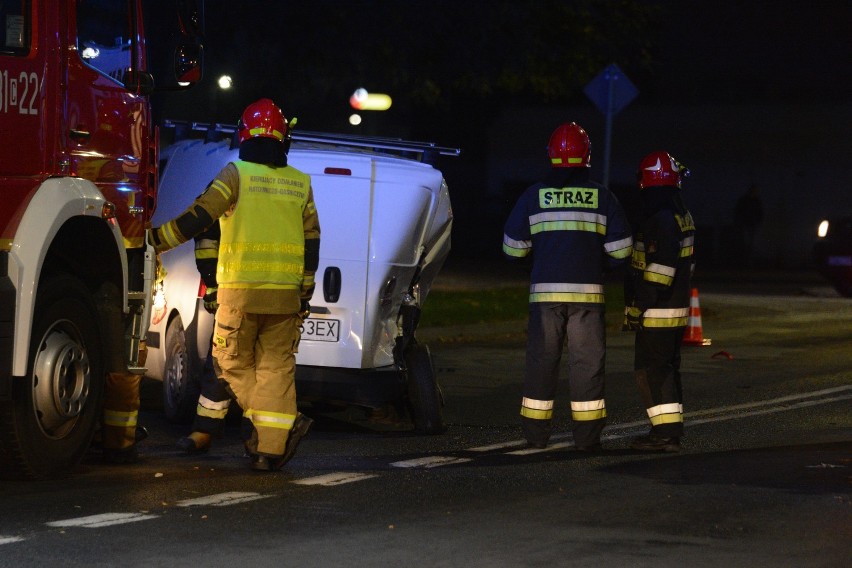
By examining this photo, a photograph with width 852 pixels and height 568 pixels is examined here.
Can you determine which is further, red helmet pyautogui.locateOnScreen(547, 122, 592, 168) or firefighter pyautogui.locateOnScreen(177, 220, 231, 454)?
red helmet pyautogui.locateOnScreen(547, 122, 592, 168)

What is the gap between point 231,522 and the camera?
6766 millimetres

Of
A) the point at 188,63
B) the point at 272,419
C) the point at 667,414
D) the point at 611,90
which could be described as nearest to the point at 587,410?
the point at 667,414

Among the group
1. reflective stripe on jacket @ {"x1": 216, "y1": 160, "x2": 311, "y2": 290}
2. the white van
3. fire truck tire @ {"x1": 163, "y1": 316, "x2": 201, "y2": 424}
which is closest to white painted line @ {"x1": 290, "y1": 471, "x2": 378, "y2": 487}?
reflective stripe on jacket @ {"x1": 216, "y1": 160, "x2": 311, "y2": 290}

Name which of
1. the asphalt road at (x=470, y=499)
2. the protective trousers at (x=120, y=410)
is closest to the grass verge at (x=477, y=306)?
the asphalt road at (x=470, y=499)

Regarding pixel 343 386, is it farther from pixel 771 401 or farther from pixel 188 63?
pixel 771 401

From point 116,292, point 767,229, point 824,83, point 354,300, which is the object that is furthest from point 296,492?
point 824,83

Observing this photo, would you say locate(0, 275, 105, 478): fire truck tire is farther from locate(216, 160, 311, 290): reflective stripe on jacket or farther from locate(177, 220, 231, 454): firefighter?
locate(216, 160, 311, 290): reflective stripe on jacket

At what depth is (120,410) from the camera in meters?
8.65

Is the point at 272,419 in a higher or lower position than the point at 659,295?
lower

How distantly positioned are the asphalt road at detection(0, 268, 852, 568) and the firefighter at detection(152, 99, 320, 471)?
0.99 ft

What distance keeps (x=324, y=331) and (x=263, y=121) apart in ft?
5.82

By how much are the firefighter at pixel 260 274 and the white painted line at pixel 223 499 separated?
733mm

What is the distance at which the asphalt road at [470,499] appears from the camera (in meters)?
6.26

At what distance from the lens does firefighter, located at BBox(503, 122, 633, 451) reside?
9336 millimetres
